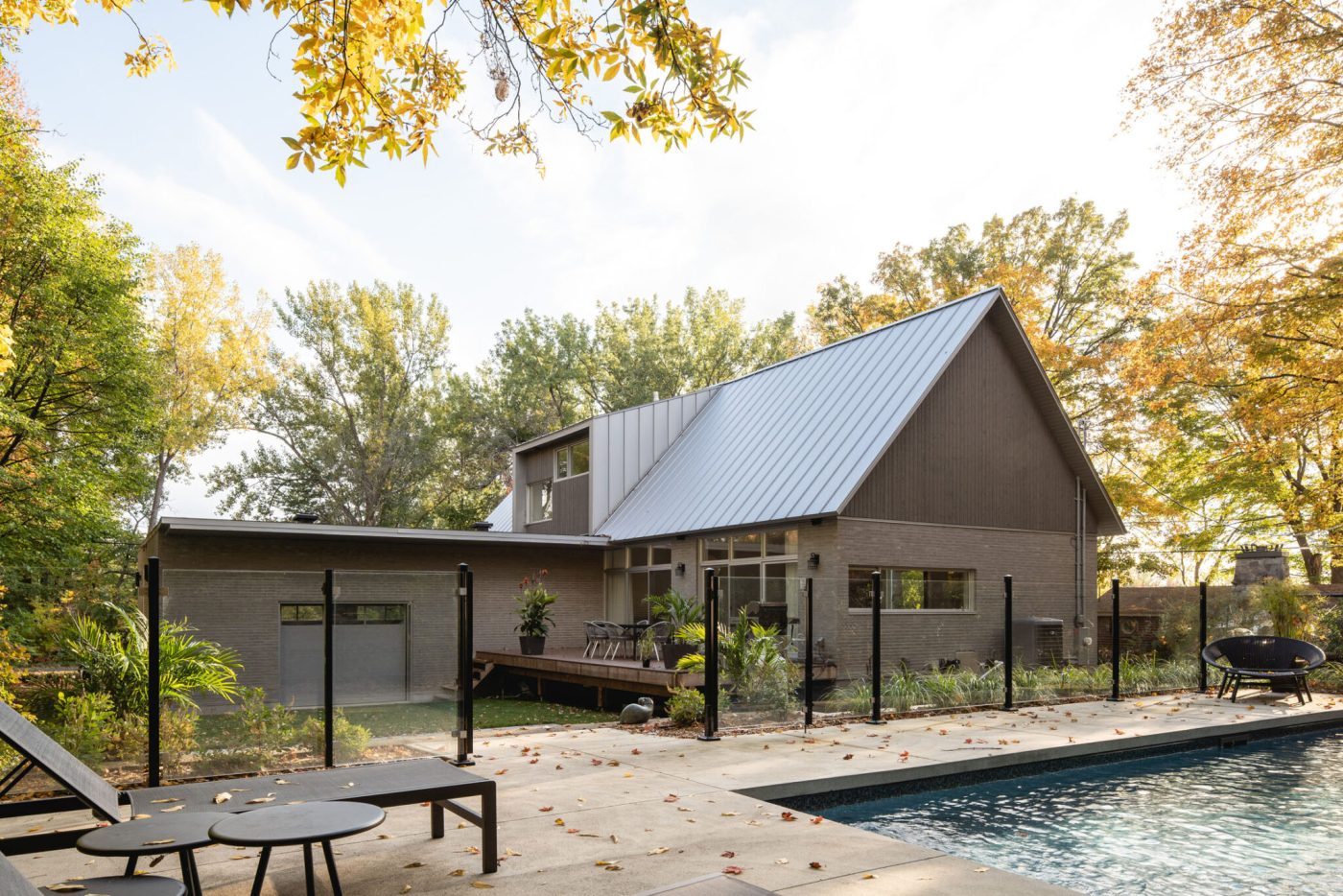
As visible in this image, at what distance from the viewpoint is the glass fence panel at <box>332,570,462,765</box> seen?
7879mm

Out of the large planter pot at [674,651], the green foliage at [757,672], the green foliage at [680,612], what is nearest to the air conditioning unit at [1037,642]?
the green foliage at [757,672]

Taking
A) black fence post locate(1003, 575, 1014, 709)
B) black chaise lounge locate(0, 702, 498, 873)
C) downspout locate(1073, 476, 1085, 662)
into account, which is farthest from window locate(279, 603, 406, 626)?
downspout locate(1073, 476, 1085, 662)

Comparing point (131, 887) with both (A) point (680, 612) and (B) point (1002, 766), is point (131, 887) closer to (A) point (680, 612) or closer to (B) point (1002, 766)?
(B) point (1002, 766)

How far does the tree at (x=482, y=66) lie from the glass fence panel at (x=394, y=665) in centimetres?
395

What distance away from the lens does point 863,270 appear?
30406 millimetres

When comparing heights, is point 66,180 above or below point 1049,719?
above

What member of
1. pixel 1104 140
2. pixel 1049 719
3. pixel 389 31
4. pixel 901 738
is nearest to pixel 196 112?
pixel 389 31

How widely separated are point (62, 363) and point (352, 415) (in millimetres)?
17085

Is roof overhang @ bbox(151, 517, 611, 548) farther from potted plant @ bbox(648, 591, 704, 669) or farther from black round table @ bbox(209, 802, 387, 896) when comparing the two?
black round table @ bbox(209, 802, 387, 896)

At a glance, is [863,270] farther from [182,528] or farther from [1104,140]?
[182,528]

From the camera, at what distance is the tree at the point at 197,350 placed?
3036 cm

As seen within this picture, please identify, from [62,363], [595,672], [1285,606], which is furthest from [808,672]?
[62,363]

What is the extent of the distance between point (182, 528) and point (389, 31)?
13593 mm

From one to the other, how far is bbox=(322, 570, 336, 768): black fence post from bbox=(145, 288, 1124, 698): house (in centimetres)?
500
